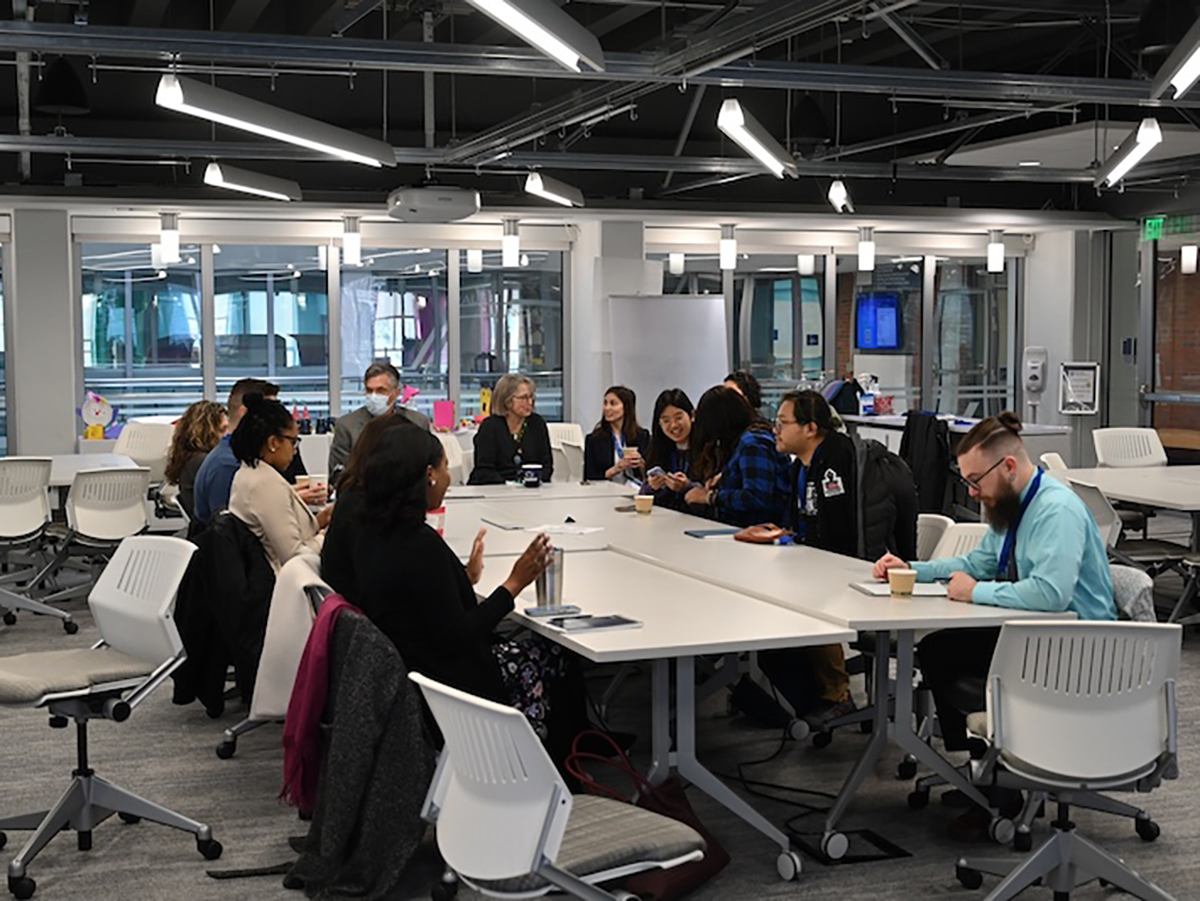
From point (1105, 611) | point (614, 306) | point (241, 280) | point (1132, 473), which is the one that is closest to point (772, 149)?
point (1132, 473)

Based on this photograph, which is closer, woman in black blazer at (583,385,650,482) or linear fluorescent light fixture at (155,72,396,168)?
linear fluorescent light fixture at (155,72,396,168)

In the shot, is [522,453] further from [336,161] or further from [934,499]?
[336,161]

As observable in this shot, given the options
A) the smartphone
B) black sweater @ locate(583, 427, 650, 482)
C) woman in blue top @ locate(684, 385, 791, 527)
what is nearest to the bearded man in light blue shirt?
the smartphone

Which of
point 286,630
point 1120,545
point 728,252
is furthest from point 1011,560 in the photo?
point 728,252

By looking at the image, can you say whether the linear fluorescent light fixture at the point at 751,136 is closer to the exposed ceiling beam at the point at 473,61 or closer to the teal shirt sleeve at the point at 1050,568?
the exposed ceiling beam at the point at 473,61

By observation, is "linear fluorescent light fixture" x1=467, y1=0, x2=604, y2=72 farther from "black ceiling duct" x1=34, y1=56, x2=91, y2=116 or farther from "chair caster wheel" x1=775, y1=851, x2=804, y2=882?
"black ceiling duct" x1=34, y1=56, x2=91, y2=116

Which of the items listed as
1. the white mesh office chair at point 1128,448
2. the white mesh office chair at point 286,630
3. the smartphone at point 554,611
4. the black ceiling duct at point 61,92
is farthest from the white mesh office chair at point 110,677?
the white mesh office chair at point 1128,448

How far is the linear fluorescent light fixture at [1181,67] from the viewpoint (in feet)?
19.0

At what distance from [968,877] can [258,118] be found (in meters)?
5.22

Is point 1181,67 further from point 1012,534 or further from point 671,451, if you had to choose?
point 671,451

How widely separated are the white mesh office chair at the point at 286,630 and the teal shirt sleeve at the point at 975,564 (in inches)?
75.6

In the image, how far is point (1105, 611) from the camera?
4191mm

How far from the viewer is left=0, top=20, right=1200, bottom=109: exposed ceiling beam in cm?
642

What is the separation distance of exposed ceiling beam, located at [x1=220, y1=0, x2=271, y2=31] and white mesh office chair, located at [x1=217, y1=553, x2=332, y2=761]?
623 cm
